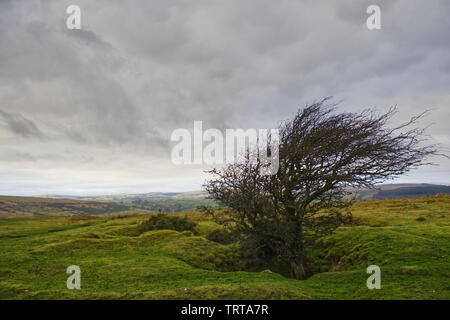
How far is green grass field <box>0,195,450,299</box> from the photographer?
11.7 meters

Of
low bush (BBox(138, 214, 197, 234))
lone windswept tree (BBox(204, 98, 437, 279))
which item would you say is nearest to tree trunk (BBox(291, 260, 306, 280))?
lone windswept tree (BBox(204, 98, 437, 279))

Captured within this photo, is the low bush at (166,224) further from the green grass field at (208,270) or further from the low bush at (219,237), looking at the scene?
the green grass field at (208,270)

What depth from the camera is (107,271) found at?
57.2 ft

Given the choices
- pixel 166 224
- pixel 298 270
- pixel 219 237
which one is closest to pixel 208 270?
pixel 298 270

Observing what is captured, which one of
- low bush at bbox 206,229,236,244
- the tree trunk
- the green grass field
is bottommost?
low bush at bbox 206,229,236,244

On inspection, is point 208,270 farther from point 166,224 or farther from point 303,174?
point 166,224

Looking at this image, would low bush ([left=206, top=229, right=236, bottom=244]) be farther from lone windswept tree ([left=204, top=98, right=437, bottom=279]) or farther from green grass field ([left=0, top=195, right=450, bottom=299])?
lone windswept tree ([left=204, top=98, right=437, bottom=279])

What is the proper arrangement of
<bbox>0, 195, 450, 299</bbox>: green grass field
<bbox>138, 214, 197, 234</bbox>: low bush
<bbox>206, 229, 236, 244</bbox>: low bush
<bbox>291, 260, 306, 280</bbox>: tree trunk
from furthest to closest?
<bbox>138, 214, 197, 234</bbox>: low bush < <bbox>206, 229, 236, 244</bbox>: low bush < <bbox>291, 260, 306, 280</bbox>: tree trunk < <bbox>0, 195, 450, 299</bbox>: green grass field

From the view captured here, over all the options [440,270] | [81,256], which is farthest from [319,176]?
[81,256]

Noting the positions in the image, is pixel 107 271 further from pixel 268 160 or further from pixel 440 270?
pixel 440 270

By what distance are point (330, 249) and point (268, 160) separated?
40.6 ft

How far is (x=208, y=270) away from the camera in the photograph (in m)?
19.9

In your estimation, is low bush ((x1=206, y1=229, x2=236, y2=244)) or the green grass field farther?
low bush ((x1=206, y1=229, x2=236, y2=244))

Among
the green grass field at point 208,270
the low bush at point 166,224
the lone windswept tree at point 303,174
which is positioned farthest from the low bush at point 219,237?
the lone windswept tree at point 303,174
